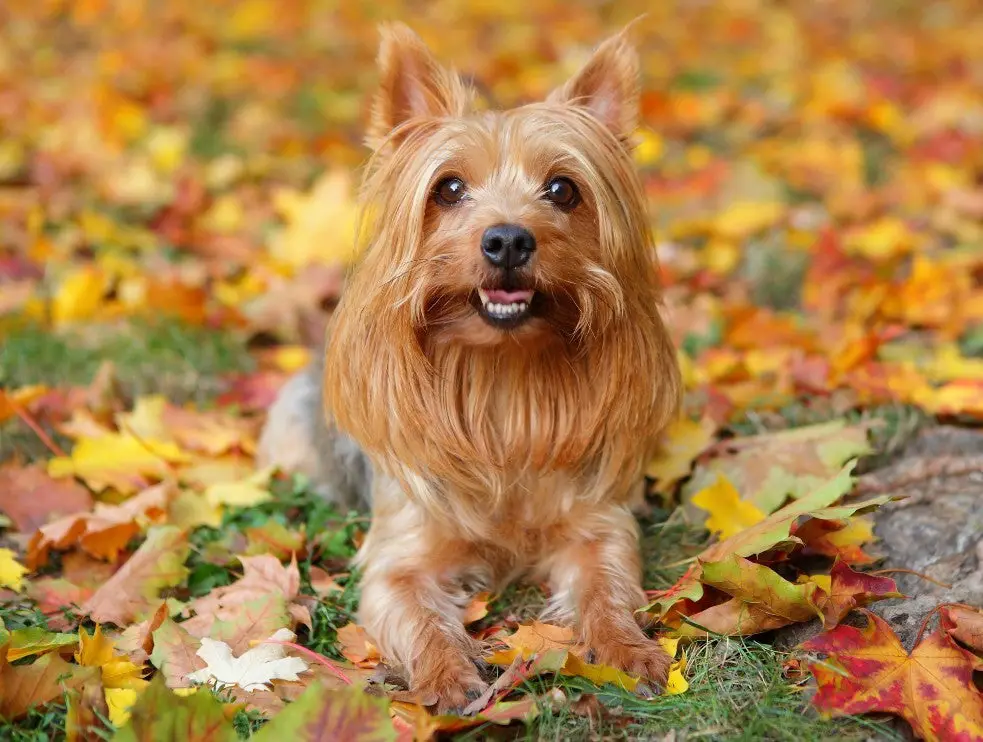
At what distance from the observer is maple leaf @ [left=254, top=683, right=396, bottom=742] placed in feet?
7.71

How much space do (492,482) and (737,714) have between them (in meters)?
1.05

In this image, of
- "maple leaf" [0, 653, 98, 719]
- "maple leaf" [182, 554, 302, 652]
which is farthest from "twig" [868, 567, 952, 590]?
"maple leaf" [0, 653, 98, 719]

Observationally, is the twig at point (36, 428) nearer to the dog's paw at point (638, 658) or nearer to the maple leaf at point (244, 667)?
the maple leaf at point (244, 667)

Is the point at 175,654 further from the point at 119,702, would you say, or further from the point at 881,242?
the point at 881,242

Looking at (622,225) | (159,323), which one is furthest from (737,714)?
(159,323)

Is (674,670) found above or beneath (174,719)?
beneath

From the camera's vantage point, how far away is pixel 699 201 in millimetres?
6566

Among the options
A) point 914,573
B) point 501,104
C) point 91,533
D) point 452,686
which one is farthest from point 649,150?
point 452,686

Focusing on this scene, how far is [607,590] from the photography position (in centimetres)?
321

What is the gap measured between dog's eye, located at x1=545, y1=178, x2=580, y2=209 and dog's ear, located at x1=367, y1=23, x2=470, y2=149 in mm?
400

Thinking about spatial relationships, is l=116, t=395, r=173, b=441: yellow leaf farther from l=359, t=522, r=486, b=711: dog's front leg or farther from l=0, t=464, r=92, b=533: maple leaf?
l=359, t=522, r=486, b=711: dog's front leg

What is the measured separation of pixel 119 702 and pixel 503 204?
1702 mm

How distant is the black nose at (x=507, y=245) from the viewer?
2.84 metres

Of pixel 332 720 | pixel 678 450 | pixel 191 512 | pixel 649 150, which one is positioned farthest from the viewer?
pixel 649 150
